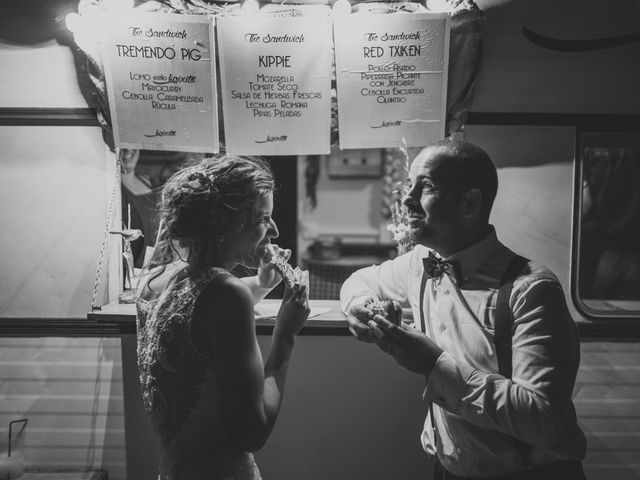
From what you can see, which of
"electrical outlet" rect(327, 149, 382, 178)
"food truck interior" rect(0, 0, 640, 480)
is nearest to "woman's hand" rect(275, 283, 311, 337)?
"food truck interior" rect(0, 0, 640, 480)

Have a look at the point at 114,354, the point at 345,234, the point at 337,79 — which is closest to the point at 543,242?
the point at 337,79

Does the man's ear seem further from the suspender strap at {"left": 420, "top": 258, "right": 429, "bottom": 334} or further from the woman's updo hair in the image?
the woman's updo hair

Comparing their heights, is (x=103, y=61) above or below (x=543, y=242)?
above

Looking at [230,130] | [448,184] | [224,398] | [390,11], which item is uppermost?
[390,11]

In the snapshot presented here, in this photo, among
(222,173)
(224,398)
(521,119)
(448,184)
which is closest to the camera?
(224,398)

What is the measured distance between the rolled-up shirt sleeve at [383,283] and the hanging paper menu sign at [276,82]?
103cm

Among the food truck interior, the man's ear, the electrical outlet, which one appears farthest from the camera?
the electrical outlet

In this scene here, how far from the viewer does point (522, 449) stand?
205 cm

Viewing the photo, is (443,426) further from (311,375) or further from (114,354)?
(114,354)

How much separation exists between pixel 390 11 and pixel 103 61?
197 centimetres

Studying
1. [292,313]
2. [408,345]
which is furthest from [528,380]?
[292,313]

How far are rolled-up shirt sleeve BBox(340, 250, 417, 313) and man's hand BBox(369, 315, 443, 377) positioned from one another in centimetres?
61

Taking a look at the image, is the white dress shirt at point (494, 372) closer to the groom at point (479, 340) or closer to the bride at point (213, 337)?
the groom at point (479, 340)

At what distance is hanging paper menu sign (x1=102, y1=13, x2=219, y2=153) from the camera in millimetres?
3383
